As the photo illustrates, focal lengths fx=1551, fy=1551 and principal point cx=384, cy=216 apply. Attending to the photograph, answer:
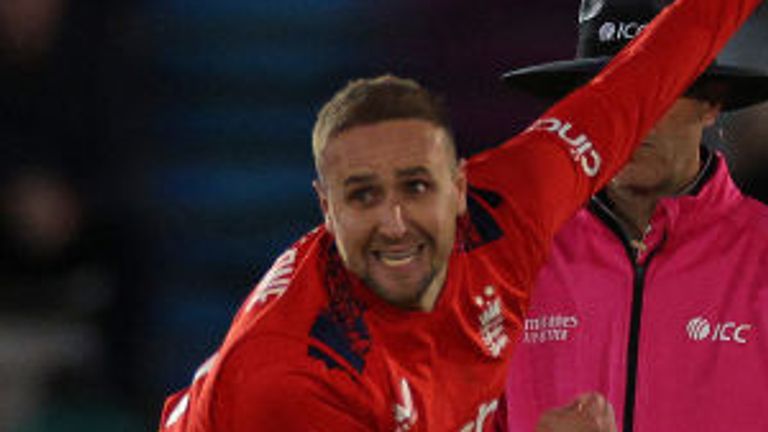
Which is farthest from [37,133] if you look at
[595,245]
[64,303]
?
[595,245]

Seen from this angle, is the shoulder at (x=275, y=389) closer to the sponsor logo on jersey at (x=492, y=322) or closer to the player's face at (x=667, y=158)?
the sponsor logo on jersey at (x=492, y=322)

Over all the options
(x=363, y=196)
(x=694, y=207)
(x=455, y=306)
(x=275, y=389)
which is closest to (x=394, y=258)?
(x=363, y=196)

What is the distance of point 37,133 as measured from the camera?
4.72 metres

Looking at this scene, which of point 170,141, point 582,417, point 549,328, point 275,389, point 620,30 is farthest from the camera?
point 170,141

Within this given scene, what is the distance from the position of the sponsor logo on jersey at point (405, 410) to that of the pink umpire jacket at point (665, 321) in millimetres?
362

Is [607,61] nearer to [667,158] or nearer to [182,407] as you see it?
[667,158]

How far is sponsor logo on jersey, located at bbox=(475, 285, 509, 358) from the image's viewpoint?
275 centimetres

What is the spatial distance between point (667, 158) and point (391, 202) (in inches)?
24.0

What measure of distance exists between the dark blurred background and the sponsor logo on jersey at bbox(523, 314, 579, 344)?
6.45 feet

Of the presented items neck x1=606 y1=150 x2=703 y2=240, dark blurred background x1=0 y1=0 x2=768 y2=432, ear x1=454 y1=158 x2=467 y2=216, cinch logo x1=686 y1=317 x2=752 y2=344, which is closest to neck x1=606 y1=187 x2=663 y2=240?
neck x1=606 y1=150 x2=703 y2=240

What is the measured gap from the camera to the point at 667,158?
2.87m

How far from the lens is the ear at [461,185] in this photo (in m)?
2.70

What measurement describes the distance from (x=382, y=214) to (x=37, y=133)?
2.43 m

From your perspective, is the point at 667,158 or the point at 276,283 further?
the point at 667,158
